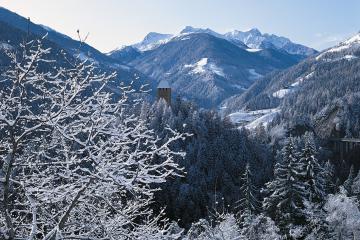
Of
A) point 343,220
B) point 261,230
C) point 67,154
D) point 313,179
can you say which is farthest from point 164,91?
point 67,154

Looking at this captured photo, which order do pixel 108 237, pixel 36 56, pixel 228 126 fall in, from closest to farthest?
pixel 36 56
pixel 108 237
pixel 228 126

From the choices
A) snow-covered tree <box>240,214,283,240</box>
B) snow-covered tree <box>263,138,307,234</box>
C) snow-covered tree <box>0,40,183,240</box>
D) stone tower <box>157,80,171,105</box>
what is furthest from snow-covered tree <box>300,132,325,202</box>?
stone tower <box>157,80,171,105</box>

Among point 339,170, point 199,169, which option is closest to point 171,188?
point 199,169

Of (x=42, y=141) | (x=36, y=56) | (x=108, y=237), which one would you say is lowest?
(x=108, y=237)

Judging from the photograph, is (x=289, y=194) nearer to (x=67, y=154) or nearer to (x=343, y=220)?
(x=343, y=220)

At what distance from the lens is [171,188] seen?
8106 centimetres

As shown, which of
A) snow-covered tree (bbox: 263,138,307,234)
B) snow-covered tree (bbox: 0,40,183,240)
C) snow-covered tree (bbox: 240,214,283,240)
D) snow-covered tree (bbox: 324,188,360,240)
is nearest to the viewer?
snow-covered tree (bbox: 0,40,183,240)

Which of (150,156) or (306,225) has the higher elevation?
(150,156)

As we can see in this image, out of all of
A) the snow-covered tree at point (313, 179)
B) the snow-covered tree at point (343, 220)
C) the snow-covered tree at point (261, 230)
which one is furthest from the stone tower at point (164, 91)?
the snow-covered tree at point (343, 220)

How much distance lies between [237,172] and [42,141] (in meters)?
95.3

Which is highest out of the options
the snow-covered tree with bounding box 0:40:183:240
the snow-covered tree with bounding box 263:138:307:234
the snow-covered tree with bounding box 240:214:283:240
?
the snow-covered tree with bounding box 0:40:183:240

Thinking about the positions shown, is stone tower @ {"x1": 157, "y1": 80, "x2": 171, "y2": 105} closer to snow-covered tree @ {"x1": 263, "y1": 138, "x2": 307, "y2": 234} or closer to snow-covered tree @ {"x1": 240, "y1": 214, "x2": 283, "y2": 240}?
snow-covered tree @ {"x1": 263, "y1": 138, "x2": 307, "y2": 234}

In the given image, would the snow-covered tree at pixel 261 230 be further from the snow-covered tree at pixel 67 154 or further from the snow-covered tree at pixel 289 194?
the snow-covered tree at pixel 67 154

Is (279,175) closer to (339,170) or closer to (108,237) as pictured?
(108,237)
